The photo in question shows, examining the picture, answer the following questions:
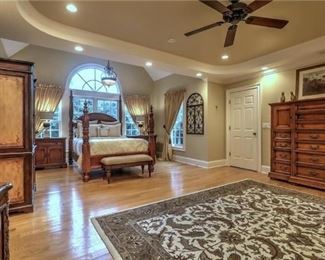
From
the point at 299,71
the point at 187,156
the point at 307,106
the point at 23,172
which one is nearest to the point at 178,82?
the point at 187,156

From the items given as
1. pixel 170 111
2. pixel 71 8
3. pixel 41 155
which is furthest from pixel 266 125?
pixel 41 155

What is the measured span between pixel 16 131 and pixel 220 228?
2821mm

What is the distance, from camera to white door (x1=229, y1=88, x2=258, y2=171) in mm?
5547

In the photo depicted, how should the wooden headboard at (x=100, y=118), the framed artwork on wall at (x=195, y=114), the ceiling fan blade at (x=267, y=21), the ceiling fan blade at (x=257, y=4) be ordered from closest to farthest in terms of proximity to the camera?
the ceiling fan blade at (x=257, y=4)
the ceiling fan blade at (x=267, y=21)
the framed artwork on wall at (x=195, y=114)
the wooden headboard at (x=100, y=118)

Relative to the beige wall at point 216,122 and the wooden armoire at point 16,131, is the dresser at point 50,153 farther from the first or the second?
the beige wall at point 216,122

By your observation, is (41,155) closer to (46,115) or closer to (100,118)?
(46,115)

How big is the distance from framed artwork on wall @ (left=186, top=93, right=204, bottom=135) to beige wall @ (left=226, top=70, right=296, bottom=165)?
5.13ft

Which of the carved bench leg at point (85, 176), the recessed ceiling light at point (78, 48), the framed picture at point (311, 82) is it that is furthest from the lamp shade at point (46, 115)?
the framed picture at point (311, 82)

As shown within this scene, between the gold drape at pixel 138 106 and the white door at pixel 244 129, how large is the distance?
10.5 ft

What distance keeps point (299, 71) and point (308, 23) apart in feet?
5.38

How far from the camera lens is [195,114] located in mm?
6387

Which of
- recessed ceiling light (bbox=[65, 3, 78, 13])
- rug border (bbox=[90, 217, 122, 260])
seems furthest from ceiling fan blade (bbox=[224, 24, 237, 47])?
rug border (bbox=[90, 217, 122, 260])

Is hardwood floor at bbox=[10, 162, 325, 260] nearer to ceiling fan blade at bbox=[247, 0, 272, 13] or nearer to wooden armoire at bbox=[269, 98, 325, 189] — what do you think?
wooden armoire at bbox=[269, 98, 325, 189]

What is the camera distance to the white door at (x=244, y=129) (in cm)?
555
